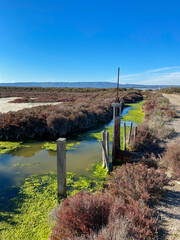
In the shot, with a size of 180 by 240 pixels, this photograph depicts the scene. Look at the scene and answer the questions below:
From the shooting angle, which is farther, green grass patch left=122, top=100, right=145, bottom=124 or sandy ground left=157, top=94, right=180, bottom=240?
green grass patch left=122, top=100, right=145, bottom=124

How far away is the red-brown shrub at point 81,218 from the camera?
289cm

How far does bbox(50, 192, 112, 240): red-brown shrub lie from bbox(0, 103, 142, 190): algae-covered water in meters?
3.53

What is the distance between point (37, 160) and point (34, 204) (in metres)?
3.43

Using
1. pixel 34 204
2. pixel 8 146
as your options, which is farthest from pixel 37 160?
pixel 34 204

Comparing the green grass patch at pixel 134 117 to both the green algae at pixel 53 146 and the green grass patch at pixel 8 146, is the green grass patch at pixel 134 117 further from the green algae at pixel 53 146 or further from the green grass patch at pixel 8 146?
the green grass patch at pixel 8 146

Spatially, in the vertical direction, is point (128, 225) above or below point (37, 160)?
above

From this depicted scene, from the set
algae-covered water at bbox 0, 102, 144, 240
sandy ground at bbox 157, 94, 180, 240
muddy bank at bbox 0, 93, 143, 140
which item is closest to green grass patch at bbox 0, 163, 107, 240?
algae-covered water at bbox 0, 102, 144, 240

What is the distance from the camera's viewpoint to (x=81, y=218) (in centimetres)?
297

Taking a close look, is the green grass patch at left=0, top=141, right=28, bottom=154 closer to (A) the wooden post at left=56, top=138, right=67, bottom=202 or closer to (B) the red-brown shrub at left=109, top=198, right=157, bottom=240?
(A) the wooden post at left=56, top=138, right=67, bottom=202

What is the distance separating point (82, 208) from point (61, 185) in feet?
5.27

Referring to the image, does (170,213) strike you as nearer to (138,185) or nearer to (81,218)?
(138,185)

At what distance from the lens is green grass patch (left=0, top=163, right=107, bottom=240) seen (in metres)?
3.78

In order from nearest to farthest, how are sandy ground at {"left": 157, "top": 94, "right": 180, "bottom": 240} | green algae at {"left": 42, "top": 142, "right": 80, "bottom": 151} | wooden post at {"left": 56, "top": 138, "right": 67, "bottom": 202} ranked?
sandy ground at {"left": 157, "top": 94, "right": 180, "bottom": 240}
wooden post at {"left": 56, "top": 138, "right": 67, "bottom": 202}
green algae at {"left": 42, "top": 142, "right": 80, "bottom": 151}

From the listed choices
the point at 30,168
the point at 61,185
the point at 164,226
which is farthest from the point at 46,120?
the point at 164,226
